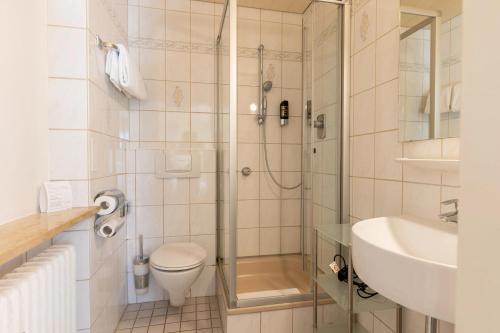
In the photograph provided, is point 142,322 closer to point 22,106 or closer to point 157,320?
point 157,320

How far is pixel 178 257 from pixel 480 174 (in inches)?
72.5

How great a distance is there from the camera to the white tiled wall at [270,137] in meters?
2.31

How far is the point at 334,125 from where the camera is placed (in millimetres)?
1708

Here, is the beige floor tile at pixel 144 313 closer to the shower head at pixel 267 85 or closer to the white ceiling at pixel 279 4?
the shower head at pixel 267 85

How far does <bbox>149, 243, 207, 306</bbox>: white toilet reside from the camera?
1.73 metres

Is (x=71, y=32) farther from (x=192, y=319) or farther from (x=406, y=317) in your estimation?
(x=406, y=317)

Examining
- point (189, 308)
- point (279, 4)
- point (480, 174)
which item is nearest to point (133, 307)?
point (189, 308)

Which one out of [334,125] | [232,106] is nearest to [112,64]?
[232,106]

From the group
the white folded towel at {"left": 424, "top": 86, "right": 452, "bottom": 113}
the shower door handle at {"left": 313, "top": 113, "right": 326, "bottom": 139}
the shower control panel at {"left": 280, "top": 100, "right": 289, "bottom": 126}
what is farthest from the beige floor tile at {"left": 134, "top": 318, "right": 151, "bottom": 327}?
the white folded towel at {"left": 424, "top": 86, "right": 452, "bottom": 113}

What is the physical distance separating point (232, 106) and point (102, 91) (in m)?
0.76

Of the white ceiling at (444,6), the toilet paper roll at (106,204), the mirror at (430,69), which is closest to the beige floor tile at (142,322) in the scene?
the toilet paper roll at (106,204)

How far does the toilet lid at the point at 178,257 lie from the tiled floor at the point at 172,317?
439 millimetres

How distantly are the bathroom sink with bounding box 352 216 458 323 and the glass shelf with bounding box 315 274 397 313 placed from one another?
0.39 m

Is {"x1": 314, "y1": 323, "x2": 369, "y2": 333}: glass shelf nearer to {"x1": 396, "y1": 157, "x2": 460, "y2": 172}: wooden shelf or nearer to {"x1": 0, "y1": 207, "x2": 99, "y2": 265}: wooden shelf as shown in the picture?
{"x1": 396, "y1": 157, "x2": 460, "y2": 172}: wooden shelf
